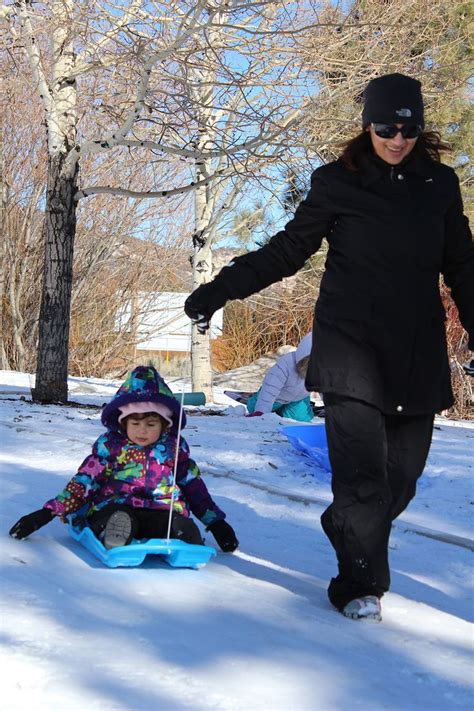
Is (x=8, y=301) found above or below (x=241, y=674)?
above

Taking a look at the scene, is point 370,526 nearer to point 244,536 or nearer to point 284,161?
point 244,536

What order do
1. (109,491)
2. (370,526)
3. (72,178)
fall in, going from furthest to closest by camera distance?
(72,178) < (109,491) < (370,526)

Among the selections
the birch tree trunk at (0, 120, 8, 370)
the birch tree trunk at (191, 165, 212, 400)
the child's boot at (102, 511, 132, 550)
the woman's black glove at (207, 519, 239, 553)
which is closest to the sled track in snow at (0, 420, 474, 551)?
the woman's black glove at (207, 519, 239, 553)

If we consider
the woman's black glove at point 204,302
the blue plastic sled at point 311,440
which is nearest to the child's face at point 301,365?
the blue plastic sled at point 311,440

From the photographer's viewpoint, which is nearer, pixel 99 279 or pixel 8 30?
pixel 8 30

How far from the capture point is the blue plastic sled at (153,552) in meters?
2.90

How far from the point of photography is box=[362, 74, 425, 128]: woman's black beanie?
2.71 m

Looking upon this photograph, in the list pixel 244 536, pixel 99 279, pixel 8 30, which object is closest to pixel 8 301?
pixel 99 279

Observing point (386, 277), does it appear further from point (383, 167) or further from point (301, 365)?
point (301, 365)

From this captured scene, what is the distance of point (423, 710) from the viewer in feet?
6.41

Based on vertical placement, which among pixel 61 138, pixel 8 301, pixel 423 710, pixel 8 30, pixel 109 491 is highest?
pixel 8 30

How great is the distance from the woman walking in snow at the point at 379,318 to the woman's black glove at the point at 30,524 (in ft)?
3.12

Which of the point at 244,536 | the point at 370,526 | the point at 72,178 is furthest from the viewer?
the point at 72,178

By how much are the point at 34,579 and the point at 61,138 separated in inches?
279
